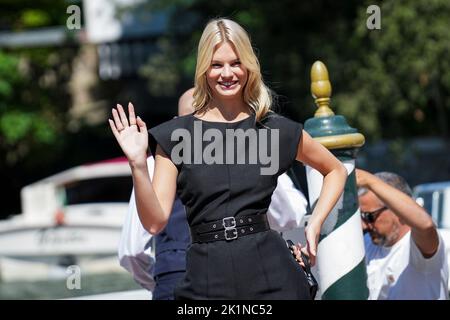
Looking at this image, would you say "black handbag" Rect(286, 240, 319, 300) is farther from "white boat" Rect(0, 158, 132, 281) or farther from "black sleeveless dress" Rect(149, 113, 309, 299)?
"white boat" Rect(0, 158, 132, 281)

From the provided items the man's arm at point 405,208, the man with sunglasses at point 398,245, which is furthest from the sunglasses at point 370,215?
the man's arm at point 405,208

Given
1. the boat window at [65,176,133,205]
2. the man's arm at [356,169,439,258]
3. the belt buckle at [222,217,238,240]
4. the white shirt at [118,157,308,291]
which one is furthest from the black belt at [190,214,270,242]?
the boat window at [65,176,133,205]

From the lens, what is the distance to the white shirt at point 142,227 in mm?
3988

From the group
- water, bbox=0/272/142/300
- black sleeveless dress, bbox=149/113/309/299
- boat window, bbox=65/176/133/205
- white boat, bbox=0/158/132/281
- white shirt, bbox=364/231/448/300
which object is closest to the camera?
black sleeveless dress, bbox=149/113/309/299

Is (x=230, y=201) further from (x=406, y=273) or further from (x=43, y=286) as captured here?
(x=43, y=286)

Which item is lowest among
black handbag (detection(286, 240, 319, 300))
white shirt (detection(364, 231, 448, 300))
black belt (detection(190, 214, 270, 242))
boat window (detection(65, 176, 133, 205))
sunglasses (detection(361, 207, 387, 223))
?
boat window (detection(65, 176, 133, 205))

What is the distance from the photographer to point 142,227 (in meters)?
4.24

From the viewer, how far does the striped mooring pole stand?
420 centimetres

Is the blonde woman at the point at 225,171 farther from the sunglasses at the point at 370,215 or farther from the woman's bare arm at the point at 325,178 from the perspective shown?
the sunglasses at the point at 370,215

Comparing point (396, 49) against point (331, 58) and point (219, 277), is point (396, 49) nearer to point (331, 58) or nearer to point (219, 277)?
point (331, 58)

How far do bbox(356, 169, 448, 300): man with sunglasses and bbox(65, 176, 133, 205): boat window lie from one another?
32.4ft

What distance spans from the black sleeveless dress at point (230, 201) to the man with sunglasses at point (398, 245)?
1.33 m
